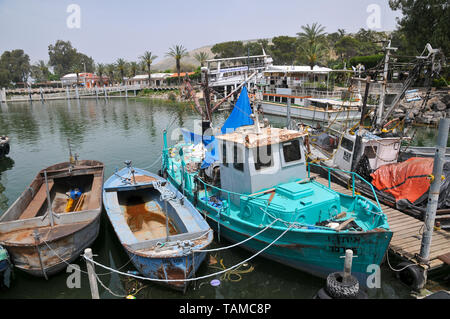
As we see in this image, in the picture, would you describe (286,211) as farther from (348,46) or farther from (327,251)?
(348,46)

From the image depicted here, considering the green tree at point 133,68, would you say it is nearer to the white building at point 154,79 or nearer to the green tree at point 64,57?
the white building at point 154,79

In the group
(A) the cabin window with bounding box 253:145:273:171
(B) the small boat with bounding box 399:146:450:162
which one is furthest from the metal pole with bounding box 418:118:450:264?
(B) the small boat with bounding box 399:146:450:162

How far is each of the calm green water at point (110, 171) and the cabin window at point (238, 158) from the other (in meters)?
3.02

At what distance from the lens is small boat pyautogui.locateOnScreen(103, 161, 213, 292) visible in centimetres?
803

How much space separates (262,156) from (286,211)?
1980mm

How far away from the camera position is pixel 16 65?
416 feet

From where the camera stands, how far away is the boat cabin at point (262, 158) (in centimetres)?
943

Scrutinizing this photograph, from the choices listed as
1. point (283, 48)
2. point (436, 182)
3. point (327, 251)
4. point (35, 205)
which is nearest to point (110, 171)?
point (35, 205)

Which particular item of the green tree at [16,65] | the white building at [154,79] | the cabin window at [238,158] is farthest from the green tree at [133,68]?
the cabin window at [238,158]

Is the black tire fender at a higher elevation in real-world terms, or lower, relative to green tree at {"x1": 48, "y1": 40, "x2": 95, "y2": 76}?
lower

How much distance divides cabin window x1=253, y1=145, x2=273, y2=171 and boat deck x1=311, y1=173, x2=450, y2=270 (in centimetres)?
443

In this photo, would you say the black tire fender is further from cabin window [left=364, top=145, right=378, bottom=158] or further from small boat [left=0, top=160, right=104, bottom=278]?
cabin window [left=364, top=145, right=378, bottom=158]

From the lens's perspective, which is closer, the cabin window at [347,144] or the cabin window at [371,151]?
the cabin window at [371,151]

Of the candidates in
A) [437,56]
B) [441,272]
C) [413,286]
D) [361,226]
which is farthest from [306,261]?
[437,56]
